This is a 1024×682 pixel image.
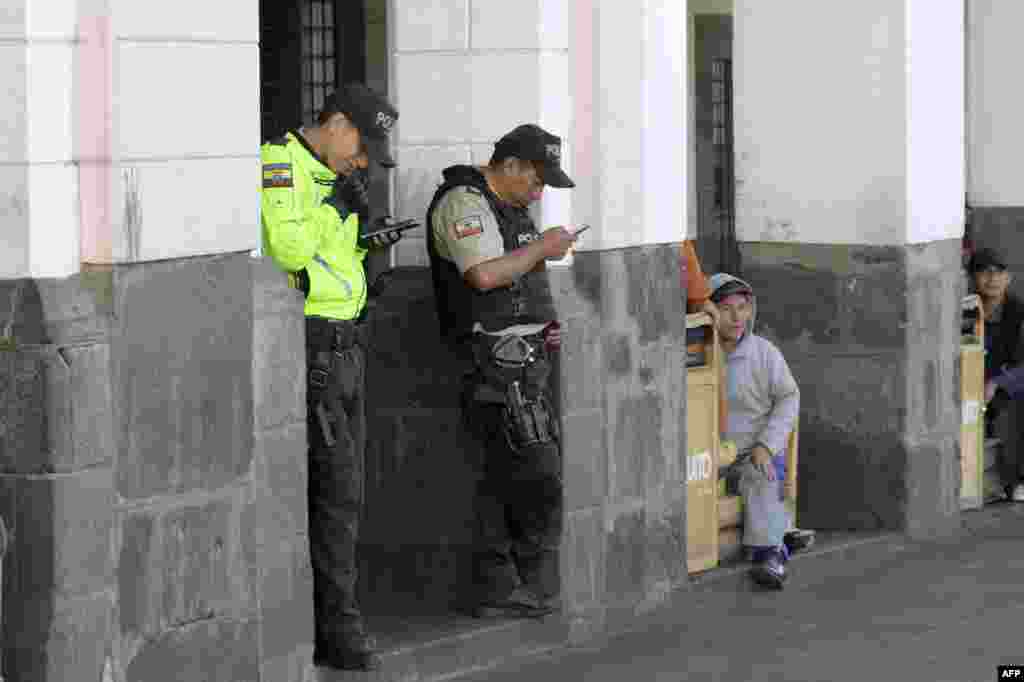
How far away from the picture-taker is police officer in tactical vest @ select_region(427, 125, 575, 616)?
29.7ft

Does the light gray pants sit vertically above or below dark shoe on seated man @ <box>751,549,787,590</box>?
above

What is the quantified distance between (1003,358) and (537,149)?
5.62 meters

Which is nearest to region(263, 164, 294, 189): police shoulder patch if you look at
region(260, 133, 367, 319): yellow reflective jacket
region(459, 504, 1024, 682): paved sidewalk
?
region(260, 133, 367, 319): yellow reflective jacket

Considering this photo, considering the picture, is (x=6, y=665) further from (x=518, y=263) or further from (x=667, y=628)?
(x=667, y=628)

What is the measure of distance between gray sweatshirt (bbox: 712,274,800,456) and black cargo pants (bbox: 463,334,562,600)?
1.81 m

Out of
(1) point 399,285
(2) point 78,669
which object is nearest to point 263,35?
(1) point 399,285

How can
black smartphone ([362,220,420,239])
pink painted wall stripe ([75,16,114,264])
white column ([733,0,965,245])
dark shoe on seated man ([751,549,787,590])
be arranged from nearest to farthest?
pink painted wall stripe ([75,16,114,264])
black smartphone ([362,220,420,239])
dark shoe on seated man ([751,549,787,590])
white column ([733,0,965,245])

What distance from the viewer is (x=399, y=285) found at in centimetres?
955

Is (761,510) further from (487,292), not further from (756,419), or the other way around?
(487,292)

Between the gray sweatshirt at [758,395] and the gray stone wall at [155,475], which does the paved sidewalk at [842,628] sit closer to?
the gray sweatshirt at [758,395]

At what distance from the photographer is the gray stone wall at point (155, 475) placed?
709cm

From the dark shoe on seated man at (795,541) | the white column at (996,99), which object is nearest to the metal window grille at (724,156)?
the white column at (996,99)

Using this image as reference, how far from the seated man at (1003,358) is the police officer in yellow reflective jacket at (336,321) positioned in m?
5.92

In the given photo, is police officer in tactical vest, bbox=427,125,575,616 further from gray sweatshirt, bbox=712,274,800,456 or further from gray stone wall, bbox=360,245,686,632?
gray sweatshirt, bbox=712,274,800,456
